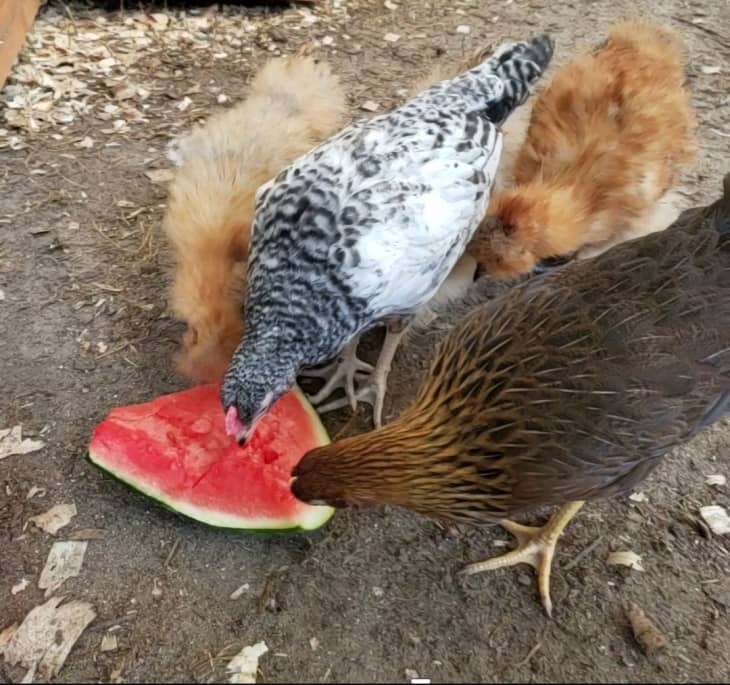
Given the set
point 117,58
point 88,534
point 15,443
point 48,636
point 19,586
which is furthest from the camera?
point 117,58

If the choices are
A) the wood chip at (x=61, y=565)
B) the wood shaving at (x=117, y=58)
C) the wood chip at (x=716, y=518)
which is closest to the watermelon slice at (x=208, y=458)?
the wood chip at (x=61, y=565)

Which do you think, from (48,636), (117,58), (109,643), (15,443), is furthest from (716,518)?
(117,58)

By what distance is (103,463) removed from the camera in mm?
2006

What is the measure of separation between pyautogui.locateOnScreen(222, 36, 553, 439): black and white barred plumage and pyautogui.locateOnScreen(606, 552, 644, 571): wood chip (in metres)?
0.84

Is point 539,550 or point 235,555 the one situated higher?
point 539,550

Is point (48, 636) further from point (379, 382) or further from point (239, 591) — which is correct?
point (379, 382)

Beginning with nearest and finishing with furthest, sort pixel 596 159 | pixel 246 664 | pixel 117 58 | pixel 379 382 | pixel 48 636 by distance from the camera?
pixel 246 664
pixel 48 636
pixel 379 382
pixel 596 159
pixel 117 58

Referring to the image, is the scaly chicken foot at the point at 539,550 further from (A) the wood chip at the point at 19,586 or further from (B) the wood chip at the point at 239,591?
(A) the wood chip at the point at 19,586

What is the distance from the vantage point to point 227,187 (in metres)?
2.52

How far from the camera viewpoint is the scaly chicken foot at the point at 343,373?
242 centimetres

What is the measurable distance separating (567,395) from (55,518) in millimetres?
1326

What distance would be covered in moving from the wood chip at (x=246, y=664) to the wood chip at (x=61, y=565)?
537mm

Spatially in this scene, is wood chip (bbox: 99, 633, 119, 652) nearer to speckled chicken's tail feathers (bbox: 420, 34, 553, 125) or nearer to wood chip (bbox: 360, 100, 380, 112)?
speckled chicken's tail feathers (bbox: 420, 34, 553, 125)

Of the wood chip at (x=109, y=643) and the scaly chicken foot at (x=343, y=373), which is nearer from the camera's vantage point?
the wood chip at (x=109, y=643)
